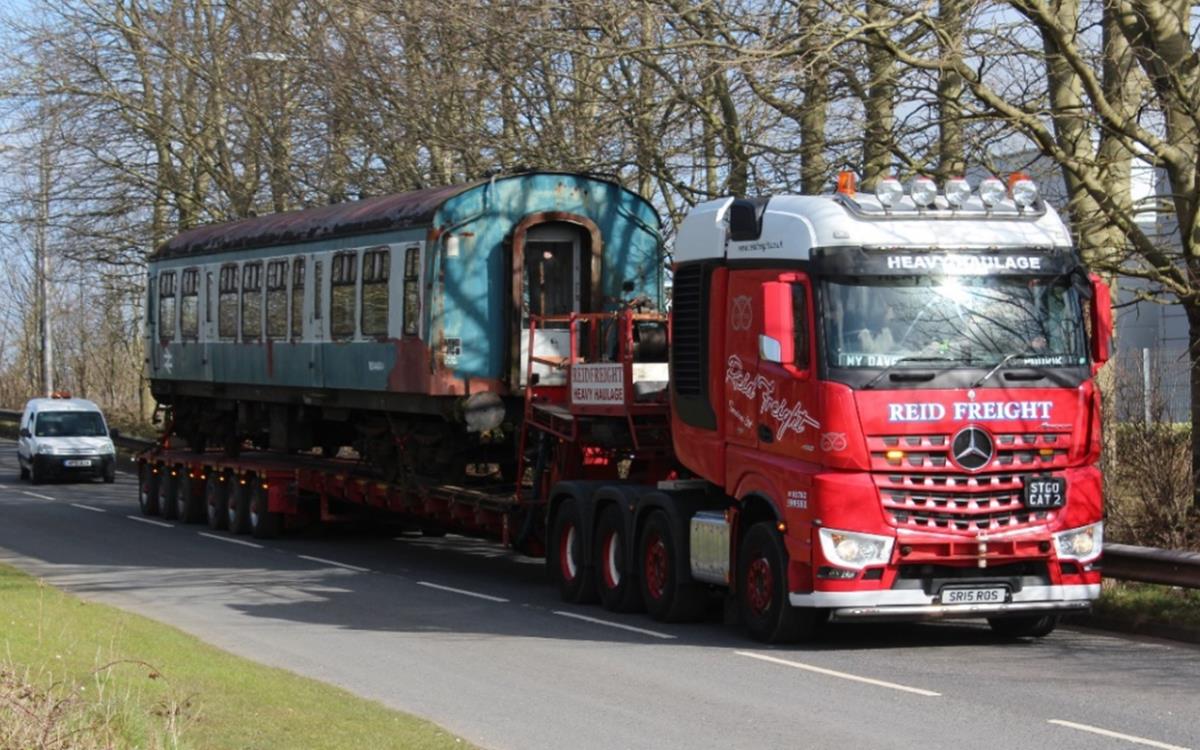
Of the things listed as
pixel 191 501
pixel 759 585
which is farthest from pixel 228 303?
pixel 759 585

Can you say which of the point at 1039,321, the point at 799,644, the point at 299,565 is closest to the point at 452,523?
the point at 299,565

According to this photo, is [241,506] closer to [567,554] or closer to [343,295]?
[343,295]

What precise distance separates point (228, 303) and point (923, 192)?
588 inches

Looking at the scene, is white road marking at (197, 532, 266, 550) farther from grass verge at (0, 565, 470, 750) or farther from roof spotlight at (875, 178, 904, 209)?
roof spotlight at (875, 178, 904, 209)

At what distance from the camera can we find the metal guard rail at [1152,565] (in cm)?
1418

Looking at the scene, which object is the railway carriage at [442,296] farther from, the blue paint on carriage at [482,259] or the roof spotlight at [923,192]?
the roof spotlight at [923,192]

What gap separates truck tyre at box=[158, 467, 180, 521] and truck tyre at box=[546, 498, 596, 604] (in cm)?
1252

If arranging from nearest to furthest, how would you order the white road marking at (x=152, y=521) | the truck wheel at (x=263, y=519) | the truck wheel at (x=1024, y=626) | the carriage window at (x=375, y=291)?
the truck wheel at (x=1024, y=626)
the carriage window at (x=375, y=291)
the truck wheel at (x=263, y=519)
the white road marking at (x=152, y=521)

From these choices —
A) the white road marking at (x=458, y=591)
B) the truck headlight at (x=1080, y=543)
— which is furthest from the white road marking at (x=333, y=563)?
the truck headlight at (x=1080, y=543)

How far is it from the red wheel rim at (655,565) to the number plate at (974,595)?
3046mm

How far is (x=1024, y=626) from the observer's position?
46.8 feet

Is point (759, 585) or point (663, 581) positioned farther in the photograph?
point (663, 581)

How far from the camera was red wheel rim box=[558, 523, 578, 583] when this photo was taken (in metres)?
17.1

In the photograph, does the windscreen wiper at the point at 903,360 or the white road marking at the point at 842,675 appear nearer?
the white road marking at the point at 842,675
